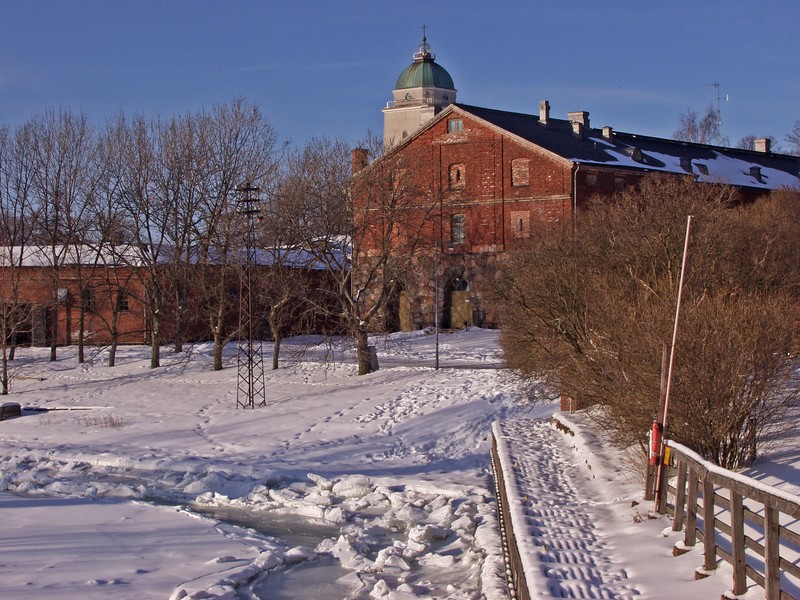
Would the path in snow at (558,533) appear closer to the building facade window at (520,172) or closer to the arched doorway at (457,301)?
the arched doorway at (457,301)

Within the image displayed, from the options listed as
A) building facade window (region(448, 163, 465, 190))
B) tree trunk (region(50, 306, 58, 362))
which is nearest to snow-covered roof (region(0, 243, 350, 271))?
tree trunk (region(50, 306, 58, 362))

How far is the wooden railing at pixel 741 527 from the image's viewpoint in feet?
22.6

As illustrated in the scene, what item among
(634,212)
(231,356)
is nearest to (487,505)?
(634,212)

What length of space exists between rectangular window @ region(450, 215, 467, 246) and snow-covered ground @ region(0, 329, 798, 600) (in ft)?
36.6

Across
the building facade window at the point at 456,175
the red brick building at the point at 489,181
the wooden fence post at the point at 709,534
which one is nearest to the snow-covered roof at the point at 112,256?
the red brick building at the point at 489,181

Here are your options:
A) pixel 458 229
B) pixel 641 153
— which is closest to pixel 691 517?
pixel 458 229

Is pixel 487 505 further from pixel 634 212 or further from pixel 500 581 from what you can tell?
pixel 634 212

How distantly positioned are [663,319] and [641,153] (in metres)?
36.3

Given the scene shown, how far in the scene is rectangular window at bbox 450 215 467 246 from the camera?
4556 cm

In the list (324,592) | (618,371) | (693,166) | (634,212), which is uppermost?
(693,166)

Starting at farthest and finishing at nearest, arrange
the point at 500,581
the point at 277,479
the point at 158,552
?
the point at 277,479
the point at 158,552
the point at 500,581

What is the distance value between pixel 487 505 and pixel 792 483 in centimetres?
762

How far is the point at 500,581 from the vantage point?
11.8 meters

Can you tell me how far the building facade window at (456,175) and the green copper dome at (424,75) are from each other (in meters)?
33.3
